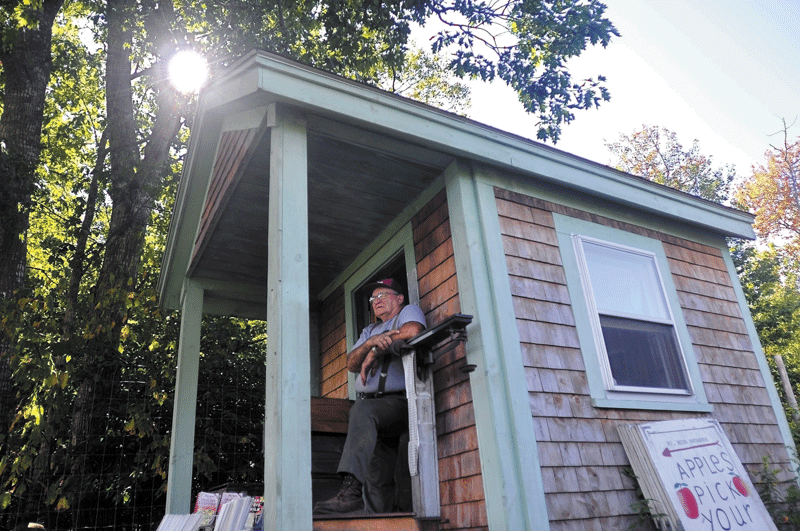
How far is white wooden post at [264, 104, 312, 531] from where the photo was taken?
2385mm

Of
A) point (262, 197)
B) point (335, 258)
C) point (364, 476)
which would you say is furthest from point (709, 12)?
point (364, 476)

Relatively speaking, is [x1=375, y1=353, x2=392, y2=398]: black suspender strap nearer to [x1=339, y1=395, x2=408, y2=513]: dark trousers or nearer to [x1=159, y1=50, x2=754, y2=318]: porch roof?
[x1=339, y1=395, x2=408, y2=513]: dark trousers

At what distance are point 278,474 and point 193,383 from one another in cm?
295

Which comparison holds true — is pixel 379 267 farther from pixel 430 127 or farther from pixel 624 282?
pixel 624 282

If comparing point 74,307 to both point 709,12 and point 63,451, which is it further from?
point 709,12

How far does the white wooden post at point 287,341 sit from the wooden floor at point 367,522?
552mm

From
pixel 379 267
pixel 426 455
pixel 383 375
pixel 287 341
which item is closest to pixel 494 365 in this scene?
pixel 426 455

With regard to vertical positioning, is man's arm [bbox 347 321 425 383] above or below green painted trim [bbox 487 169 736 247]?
below

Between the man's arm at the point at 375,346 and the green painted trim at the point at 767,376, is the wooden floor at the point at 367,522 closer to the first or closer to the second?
the man's arm at the point at 375,346

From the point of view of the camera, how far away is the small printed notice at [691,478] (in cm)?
323

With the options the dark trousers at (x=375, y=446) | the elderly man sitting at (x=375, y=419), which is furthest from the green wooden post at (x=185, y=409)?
the dark trousers at (x=375, y=446)

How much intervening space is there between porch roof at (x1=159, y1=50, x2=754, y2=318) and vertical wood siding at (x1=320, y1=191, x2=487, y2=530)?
0.35 metres

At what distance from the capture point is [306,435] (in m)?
2.50

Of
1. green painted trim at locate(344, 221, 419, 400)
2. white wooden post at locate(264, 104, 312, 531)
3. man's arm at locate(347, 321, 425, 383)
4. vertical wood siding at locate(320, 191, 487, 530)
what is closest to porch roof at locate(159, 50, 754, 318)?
green painted trim at locate(344, 221, 419, 400)
